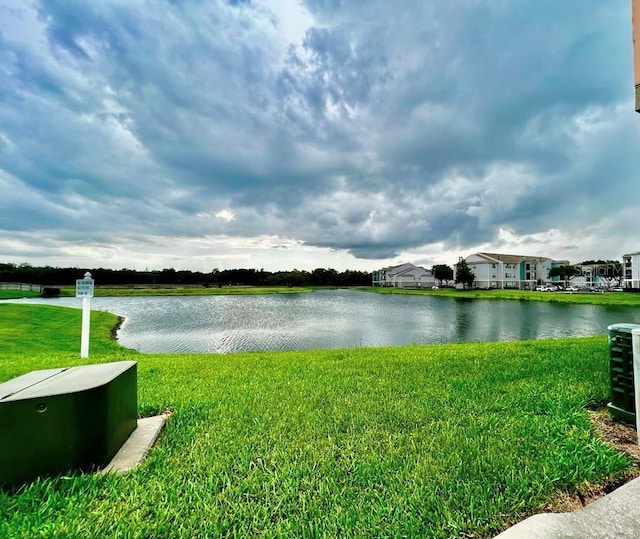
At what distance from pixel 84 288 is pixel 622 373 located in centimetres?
921

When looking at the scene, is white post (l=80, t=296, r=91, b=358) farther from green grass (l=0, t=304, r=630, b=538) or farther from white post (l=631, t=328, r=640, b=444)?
white post (l=631, t=328, r=640, b=444)

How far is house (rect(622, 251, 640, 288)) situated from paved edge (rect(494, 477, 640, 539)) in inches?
2762

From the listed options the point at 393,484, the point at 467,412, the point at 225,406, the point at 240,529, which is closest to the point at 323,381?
the point at 225,406

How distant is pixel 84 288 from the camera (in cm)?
734

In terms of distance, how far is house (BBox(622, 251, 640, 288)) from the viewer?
5262cm

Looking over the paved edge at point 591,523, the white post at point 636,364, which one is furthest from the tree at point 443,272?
the paved edge at point 591,523

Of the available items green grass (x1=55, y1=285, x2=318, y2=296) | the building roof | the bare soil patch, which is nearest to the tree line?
green grass (x1=55, y1=285, x2=318, y2=296)

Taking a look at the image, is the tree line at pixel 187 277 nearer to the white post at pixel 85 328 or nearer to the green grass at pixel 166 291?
the green grass at pixel 166 291

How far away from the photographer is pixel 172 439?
2.82m

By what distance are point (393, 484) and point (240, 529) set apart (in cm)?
98

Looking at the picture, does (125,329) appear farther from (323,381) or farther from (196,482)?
(196,482)

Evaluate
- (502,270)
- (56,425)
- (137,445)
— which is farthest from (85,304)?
(502,270)

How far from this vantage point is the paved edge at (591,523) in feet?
5.46

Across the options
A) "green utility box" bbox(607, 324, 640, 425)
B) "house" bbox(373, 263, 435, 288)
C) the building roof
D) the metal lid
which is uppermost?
the building roof
